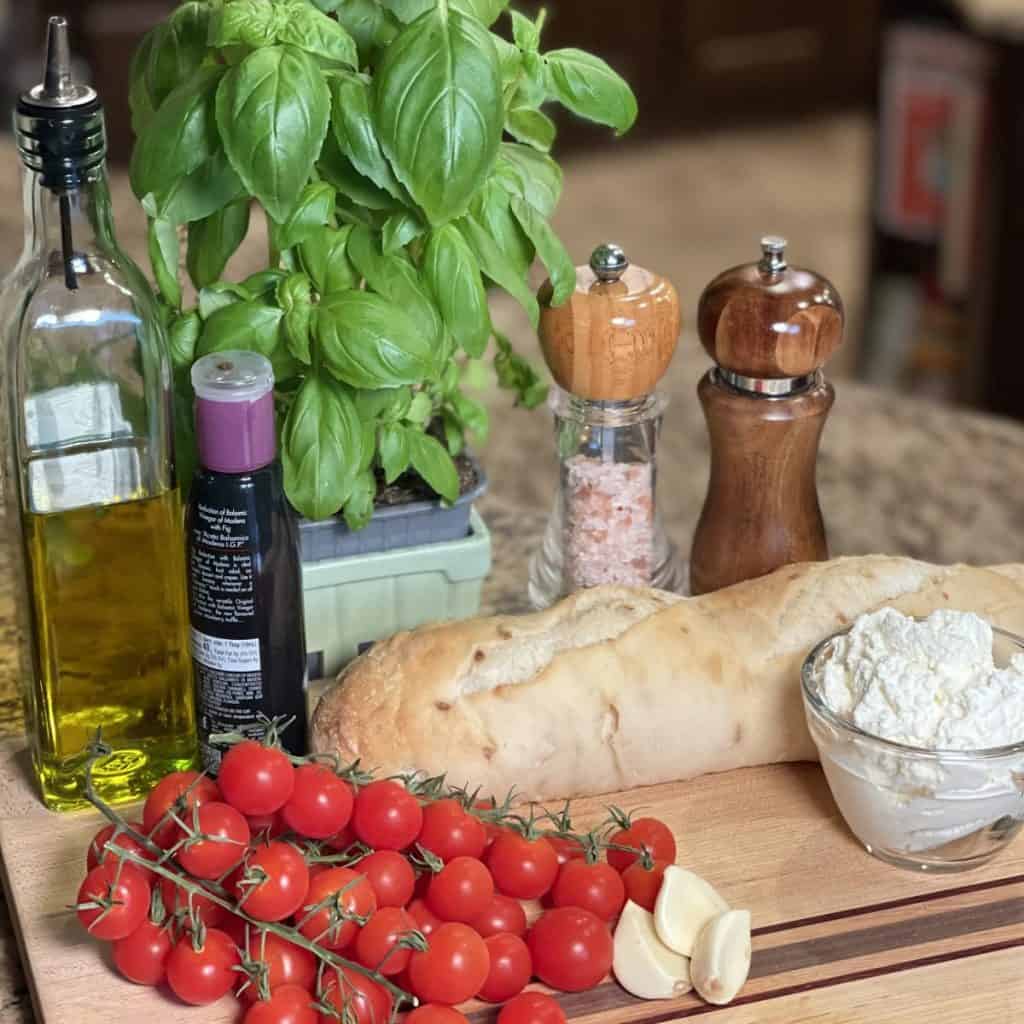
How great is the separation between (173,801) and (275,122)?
428mm

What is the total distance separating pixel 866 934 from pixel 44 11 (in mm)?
3694

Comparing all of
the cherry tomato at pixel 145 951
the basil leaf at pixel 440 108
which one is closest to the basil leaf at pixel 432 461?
the basil leaf at pixel 440 108

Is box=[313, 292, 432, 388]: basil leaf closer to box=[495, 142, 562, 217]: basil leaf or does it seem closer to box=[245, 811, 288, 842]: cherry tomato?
box=[495, 142, 562, 217]: basil leaf

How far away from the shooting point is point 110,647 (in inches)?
48.6

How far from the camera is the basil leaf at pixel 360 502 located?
132 cm

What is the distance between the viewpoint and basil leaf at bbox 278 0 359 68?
1.18m

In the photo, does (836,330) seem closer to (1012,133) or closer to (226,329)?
(226,329)

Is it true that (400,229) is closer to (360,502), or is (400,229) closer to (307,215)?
(307,215)

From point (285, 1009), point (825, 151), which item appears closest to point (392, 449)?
point (285, 1009)

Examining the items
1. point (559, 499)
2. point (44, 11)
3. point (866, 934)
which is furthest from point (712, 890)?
point (44, 11)

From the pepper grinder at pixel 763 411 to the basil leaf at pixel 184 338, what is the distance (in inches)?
15.1

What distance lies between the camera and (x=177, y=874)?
3.43ft

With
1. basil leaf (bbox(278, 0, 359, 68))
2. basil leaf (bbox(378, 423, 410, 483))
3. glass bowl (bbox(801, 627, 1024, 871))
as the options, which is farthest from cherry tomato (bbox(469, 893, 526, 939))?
basil leaf (bbox(278, 0, 359, 68))

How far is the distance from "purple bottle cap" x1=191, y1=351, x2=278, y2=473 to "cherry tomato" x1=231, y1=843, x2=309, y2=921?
264 millimetres
